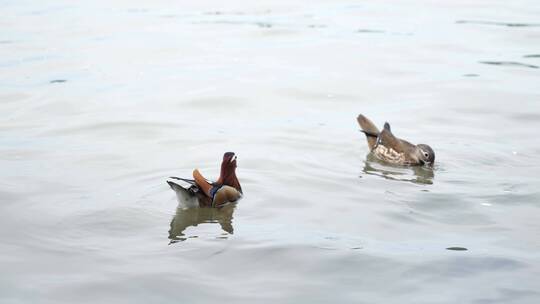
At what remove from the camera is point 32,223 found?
31.9 ft

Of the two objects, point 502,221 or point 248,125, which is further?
point 248,125

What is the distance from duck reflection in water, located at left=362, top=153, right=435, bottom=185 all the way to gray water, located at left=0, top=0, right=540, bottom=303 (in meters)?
0.05

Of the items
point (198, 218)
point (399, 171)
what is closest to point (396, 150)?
point (399, 171)

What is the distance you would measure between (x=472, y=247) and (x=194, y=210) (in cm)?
311

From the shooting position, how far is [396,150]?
41.8ft

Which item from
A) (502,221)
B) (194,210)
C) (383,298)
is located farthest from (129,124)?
(383,298)

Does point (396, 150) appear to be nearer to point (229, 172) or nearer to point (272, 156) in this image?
point (272, 156)

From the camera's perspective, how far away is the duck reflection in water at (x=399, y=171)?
1188 cm

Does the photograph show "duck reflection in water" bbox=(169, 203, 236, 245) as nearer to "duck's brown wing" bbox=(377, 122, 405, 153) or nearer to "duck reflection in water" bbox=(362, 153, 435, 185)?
"duck reflection in water" bbox=(362, 153, 435, 185)

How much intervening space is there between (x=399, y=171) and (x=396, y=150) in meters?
0.36

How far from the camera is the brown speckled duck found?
484 inches

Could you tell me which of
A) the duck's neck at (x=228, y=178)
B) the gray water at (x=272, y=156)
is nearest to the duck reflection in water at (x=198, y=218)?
the gray water at (x=272, y=156)

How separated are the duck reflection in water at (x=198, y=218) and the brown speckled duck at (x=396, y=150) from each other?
3090 mm

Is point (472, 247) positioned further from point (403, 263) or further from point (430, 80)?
point (430, 80)
